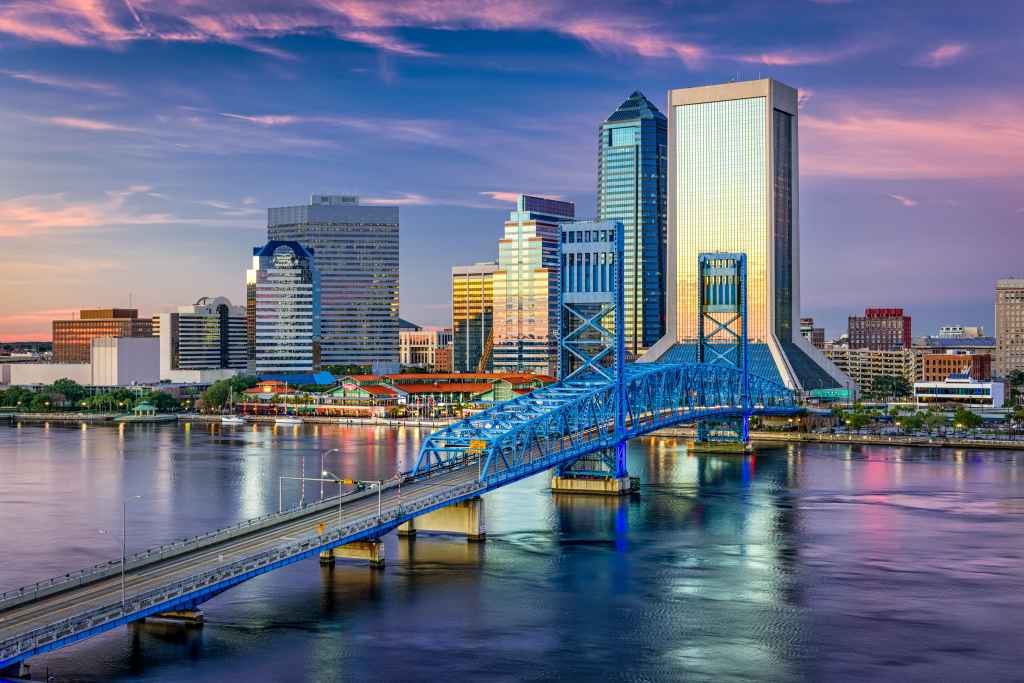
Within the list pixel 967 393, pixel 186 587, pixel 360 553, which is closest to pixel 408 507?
pixel 360 553

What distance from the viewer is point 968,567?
64250mm

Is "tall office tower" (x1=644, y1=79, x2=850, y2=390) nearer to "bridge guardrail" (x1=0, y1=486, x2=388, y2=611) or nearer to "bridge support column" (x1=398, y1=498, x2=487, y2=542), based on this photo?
"bridge support column" (x1=398, y1=498, x2=487, y2=542)

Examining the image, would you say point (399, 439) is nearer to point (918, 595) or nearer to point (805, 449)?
point (805, 449)

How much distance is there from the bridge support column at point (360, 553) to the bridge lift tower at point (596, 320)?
3017 centimetres

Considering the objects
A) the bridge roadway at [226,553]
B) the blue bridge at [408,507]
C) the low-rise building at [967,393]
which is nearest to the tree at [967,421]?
the low-rise building at [967,393]

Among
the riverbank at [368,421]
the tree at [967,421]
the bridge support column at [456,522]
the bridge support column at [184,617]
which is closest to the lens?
the bridge support column at [184,617]

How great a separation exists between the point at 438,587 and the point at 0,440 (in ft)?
359

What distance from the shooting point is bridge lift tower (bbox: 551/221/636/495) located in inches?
3568

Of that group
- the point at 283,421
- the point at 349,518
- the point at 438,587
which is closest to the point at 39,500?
the point at 349,518

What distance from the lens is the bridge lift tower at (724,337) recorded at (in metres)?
130

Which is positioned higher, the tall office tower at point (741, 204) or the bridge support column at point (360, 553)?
the tall office tower at point (741, 204)

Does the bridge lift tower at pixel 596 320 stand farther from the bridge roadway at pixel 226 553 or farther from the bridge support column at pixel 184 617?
the bridge support column at pixel 184 617

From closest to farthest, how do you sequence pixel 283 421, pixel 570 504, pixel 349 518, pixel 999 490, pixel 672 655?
pixel 672 655 → pixel 349 518 → pixel 570 504 → pixel 999 490 → pixel 283 421

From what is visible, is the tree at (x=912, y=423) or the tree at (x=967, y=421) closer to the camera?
the tree at (x=912, y=423)
